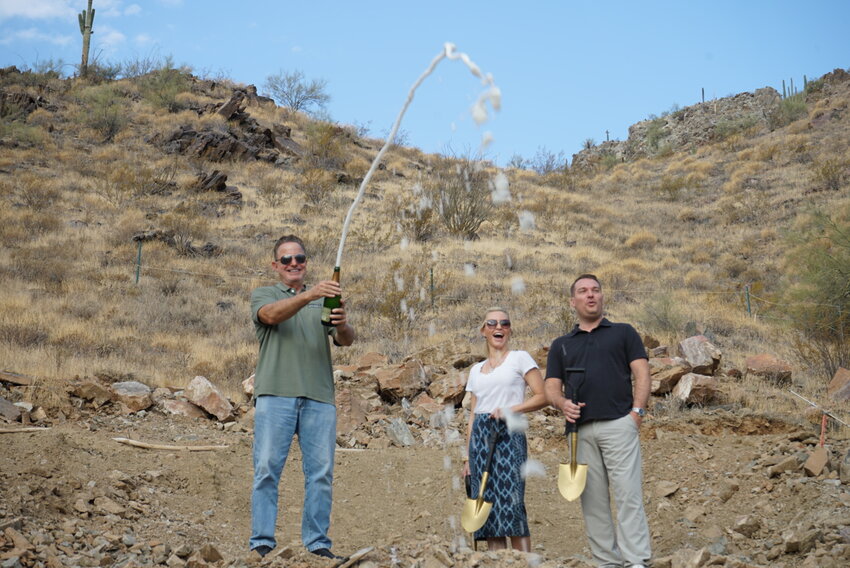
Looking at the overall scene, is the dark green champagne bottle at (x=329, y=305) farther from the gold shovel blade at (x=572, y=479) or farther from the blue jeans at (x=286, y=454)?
the gold shovel blade at (x=572, y=479)

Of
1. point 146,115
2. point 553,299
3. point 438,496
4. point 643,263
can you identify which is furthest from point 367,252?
point 146,115

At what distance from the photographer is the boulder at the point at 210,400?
935cm

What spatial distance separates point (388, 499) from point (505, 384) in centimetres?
352

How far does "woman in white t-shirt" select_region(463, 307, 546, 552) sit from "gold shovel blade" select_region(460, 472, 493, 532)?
45 millimetres

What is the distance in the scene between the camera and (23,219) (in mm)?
20828

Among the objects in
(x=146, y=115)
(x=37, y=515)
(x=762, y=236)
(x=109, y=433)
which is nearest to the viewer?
(x=37, y=515)

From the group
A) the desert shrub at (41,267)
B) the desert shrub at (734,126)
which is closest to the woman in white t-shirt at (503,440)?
the desert shrub at (41,267)

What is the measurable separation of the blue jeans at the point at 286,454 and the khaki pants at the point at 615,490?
145cm

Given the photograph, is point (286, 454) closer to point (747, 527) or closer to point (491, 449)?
point (491, 449)

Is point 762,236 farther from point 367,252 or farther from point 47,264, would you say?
point 47,264

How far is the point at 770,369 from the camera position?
10695 millimetres

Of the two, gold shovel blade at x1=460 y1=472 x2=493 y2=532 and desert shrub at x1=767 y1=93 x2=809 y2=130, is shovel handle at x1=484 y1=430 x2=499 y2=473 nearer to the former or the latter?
gold shovel blade at x1=460 y1=472 x2=493 y2=532

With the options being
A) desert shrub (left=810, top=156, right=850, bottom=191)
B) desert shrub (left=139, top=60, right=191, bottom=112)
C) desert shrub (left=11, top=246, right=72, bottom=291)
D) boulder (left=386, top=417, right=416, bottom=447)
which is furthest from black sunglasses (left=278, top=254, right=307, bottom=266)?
desert shrub (left=139, top=60, right=191, bottom=112)

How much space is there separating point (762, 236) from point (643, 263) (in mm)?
4867
